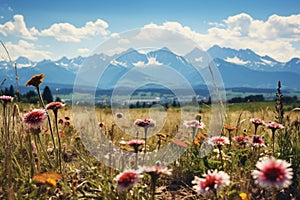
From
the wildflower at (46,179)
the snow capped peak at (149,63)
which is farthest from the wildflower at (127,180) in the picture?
the snow capped peak at (149,63)

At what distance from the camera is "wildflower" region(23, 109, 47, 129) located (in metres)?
2.64

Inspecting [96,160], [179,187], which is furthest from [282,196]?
[96,160]

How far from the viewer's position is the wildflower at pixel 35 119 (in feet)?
8.67

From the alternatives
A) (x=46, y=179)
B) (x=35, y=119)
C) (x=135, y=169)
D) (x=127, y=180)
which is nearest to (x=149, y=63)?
(x=135, y=169)

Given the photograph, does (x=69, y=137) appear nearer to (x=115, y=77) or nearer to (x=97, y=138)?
(x=97, y=138)

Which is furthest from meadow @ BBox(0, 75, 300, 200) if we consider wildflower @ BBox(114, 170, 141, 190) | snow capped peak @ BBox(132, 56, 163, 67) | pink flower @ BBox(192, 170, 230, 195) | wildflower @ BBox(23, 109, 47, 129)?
snow capped peak @ BBox(132, 56, 163, 67)

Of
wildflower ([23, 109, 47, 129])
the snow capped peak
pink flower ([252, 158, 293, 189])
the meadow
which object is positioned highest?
the snow capped peak

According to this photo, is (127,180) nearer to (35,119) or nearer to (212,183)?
(212,183)

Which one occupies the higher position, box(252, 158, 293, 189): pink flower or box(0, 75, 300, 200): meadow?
box(252, 158, 293, 189): pink flower

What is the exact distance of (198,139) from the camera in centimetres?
349

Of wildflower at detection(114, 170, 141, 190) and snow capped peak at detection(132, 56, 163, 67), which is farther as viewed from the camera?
snow capped peak at detection(132, 56, 163, 67)

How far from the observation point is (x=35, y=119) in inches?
105

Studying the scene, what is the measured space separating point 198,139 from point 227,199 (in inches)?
48.2

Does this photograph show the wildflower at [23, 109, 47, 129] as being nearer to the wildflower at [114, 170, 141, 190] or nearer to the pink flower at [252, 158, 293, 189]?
the wildflower at [114, 170, 141, 190]
